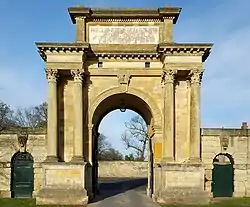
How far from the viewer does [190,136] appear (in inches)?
960

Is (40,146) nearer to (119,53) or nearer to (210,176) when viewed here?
(119,53)

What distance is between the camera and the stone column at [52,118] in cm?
2372

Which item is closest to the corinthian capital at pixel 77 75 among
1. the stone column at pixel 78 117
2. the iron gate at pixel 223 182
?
the stone column at pixel 78 117

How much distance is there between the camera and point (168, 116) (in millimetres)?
24031

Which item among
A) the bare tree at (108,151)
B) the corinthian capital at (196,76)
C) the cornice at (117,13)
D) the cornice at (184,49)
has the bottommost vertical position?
the bare tree at (108,151)

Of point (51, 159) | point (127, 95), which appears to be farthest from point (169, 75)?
point (51, 159)

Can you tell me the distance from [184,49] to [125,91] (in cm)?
414

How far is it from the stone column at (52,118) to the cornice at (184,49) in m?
6.08

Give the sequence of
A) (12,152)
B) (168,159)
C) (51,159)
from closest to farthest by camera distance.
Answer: (51,159) < (168,159) < (12,152)

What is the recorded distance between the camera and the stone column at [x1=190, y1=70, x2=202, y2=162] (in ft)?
78.8

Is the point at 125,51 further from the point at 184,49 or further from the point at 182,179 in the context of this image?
the point at 182,179

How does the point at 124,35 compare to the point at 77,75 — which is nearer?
the point at 77,75

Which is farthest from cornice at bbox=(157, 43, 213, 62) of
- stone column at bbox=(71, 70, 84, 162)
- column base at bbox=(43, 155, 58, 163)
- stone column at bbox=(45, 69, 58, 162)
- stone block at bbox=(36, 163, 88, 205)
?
column base at bbox=(43, 155, 58, 163)

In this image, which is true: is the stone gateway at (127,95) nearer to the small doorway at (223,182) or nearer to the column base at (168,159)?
the column base at (168,159)
